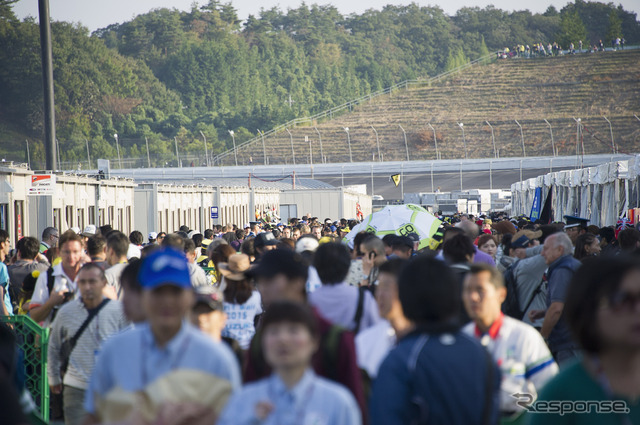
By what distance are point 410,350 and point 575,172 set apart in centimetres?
1707

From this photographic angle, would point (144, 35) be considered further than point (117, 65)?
Yes

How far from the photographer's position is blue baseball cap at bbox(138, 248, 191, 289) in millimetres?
3328

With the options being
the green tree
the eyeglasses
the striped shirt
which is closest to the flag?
the striped shirt

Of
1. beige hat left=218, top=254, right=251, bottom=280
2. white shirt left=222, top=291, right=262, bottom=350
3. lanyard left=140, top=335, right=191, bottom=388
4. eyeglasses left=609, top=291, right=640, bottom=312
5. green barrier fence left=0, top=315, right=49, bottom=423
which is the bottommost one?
green barrier fence left=0, top=315, right=49, bottom=423

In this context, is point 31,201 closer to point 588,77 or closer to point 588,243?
point 588,243

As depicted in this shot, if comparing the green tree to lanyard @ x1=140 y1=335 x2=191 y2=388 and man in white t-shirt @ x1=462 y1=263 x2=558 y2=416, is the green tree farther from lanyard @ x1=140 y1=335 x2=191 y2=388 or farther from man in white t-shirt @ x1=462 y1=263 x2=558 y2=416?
lanyard @ x1=140 y1=335 x2=191 y2=388

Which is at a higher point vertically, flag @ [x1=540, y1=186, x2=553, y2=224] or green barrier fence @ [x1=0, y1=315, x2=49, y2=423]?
flag @ [x1=540, y1=186, x2=553, y2=224]

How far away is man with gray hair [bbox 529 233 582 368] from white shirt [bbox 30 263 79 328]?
3.21m

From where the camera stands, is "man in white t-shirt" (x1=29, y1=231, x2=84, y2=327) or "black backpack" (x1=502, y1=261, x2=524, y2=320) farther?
"black backpack" (x1=502, y1=261, x2=524, y2=320)

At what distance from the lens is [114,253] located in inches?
287

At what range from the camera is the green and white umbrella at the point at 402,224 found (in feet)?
44.3

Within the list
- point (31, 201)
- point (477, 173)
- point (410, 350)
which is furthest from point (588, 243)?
point (477, 173)

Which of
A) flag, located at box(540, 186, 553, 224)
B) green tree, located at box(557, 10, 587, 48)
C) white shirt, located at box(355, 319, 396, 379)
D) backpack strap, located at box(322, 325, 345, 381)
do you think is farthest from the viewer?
green tree, located at box(557, 10, 587, 48)

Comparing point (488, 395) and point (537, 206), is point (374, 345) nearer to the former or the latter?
point (488, 395)
